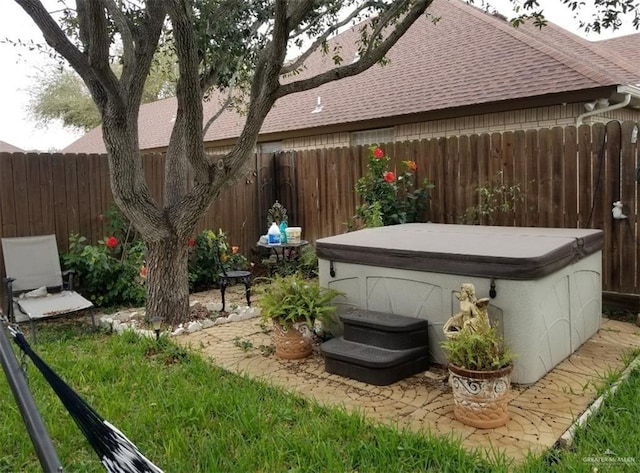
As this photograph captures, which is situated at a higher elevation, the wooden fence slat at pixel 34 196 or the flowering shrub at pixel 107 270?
the wooden fence slat at pixel 34 196

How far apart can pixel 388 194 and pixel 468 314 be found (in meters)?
3.39

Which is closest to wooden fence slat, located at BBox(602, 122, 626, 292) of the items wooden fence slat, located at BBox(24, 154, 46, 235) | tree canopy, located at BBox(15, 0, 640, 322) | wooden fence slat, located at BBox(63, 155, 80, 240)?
tree canopy, located at BBox(15, 0, 640, 322)

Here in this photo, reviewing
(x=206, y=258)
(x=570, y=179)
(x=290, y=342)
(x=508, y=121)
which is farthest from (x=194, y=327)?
(x=508, y=121)

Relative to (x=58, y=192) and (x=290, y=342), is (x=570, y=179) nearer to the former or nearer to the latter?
(x=290, y=342)

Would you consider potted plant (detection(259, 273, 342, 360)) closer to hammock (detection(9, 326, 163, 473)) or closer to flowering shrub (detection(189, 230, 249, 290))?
hammock (detection(9, 326, 163, 473))

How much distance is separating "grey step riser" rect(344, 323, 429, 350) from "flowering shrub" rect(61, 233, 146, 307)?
318 cm

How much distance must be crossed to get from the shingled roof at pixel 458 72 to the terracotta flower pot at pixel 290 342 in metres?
4.99

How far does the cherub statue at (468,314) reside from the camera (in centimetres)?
293

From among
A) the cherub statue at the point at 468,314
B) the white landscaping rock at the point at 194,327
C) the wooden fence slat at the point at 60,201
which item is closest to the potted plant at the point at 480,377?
the cherub statue at the point at 468,314

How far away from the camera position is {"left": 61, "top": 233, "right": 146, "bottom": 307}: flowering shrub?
557 centimetres

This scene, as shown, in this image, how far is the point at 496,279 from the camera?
323 cm

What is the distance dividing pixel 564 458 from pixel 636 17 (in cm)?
420

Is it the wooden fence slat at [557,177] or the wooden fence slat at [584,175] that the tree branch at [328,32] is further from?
the wooden fence slat at [584,175]

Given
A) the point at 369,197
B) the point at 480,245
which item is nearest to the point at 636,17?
the point at 480,245
